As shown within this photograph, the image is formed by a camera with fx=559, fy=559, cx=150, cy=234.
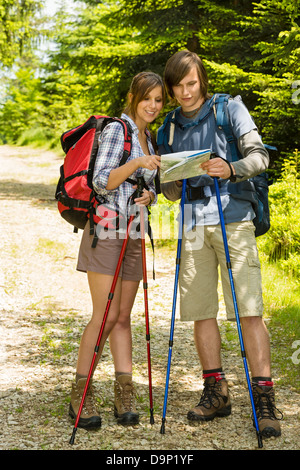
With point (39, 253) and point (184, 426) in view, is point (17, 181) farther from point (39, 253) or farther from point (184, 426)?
point (184, 426)

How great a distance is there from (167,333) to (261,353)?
226cm

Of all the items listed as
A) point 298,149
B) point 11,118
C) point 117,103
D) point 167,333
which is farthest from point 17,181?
point 11,118

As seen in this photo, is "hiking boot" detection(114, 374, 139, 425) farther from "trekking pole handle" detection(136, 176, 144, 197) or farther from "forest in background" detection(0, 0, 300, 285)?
"forest in background" detection(0, 0, 300, 285)

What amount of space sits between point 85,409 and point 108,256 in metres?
0.93

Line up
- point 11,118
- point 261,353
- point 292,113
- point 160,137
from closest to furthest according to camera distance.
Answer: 1. point 261,353
2. point 160,137
3. point 292,113
4. point 11,118

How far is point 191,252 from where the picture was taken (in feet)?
11.3

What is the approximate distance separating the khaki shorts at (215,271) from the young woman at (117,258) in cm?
32

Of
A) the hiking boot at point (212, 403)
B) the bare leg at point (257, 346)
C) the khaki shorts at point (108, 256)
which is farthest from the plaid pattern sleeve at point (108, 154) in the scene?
the hiking boot at point (212, 403)

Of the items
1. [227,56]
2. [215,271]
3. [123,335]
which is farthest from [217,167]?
[227,56]

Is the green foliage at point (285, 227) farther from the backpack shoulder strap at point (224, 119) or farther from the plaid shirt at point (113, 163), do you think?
the plaid shirt at point (113, 163)

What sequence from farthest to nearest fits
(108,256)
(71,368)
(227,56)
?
1. (227,56)
2. (71,368)
3. (108,256)

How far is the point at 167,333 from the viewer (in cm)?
549

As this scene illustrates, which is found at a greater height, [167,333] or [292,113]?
[292,113]

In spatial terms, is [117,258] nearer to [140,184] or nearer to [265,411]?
[140,184]
